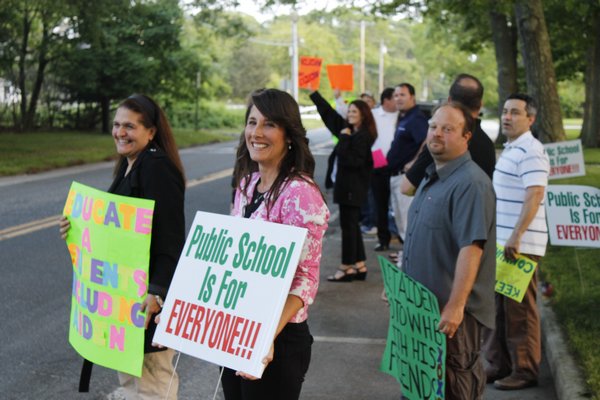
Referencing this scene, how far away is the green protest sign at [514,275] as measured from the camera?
5.75m

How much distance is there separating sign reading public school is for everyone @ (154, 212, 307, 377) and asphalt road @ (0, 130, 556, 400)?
101 inches

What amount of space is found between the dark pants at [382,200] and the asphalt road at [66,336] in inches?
10.8

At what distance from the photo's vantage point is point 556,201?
25.4 feet

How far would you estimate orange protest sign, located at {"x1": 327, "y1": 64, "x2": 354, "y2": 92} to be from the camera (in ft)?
52.2

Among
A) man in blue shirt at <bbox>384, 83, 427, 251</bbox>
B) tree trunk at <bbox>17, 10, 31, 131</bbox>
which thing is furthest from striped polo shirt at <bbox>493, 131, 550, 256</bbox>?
tree trunk at <bbox>17, 10, 31, 131</bbox>

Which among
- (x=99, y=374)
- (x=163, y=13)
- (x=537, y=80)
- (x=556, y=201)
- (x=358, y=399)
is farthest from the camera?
(x=163, y=13)

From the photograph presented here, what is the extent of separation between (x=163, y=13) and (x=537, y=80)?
23.3 m

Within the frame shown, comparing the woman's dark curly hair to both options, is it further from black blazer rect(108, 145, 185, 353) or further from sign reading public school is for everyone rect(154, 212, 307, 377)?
black blazer rect(108, 145, 185, 353)

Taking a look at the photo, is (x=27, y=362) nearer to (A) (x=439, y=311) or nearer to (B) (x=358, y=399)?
(B) (x=358, y=399)

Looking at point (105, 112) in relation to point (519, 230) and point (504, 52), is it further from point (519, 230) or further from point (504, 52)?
point (519, 230)

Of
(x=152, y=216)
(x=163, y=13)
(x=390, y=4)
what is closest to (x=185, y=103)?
(x=163, y=13)

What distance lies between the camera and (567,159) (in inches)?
408

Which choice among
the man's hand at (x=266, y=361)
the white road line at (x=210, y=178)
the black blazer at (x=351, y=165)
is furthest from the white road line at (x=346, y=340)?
the white road line at (x=210, y=178)

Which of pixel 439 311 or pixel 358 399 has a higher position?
pixel 439 311
